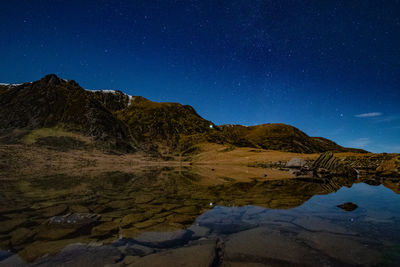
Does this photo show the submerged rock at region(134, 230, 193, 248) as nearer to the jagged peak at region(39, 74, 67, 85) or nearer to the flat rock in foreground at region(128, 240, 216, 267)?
the flat rock in foreground at region(128, 240, 216, 267)

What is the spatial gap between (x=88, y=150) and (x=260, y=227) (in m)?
58.6

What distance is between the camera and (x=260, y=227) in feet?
17.7

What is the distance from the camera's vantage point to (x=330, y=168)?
997 inches

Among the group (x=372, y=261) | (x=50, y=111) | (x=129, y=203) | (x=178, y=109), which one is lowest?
(x=129, y=203)

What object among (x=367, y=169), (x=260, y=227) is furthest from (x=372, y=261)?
(x=367, y=169)

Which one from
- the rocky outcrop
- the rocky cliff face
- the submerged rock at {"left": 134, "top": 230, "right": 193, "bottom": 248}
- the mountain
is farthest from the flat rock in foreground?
the rocky cliff face

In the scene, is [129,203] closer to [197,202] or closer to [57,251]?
[197,202]

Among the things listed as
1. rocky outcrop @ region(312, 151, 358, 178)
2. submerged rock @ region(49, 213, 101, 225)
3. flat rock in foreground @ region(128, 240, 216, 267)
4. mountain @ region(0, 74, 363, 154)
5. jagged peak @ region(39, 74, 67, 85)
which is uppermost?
jagged peak @ region(39, 74, 67, 85)

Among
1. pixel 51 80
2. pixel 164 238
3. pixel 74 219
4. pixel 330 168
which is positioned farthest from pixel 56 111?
pixel 164 238

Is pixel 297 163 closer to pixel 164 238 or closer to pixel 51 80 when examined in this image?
pixel 164 238

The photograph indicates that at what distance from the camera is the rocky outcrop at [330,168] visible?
76.9ft

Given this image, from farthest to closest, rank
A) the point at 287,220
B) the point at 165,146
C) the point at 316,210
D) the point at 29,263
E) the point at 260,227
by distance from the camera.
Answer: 1. the point at 165,146
2. the point at 316,210
3. the point at 287,220
4. the point at 260,227
5. the point at 29,263

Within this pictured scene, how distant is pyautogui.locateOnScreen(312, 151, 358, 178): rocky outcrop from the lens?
923 inches

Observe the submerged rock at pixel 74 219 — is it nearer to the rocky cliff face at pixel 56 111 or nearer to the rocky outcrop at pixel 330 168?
the rocky outcrop at pixel 330 168
